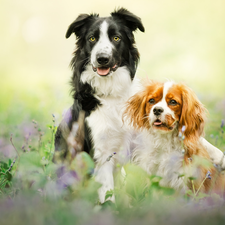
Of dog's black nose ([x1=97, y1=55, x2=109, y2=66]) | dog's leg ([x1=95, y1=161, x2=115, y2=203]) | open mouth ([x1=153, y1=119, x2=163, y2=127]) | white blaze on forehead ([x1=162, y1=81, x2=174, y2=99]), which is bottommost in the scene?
dog's leg ([x1=95, y1=161, x2=115, y2=203])

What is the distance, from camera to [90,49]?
285cm

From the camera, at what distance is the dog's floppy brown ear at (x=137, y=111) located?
2646mm

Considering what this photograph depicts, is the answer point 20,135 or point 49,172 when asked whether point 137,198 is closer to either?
point 49,172

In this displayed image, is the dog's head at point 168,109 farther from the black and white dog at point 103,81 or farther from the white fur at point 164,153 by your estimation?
the black and white dog at point 103,81

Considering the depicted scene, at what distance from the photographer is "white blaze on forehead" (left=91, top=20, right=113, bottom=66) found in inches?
105

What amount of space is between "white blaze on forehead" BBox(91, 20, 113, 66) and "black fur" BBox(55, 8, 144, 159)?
39mm

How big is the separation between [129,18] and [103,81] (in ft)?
2.25

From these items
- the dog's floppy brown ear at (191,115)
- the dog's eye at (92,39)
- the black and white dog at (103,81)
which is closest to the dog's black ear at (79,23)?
the black and white dog at (103,81)

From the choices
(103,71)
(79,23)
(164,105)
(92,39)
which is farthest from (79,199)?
(79,23)

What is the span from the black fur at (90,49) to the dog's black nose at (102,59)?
89 mm

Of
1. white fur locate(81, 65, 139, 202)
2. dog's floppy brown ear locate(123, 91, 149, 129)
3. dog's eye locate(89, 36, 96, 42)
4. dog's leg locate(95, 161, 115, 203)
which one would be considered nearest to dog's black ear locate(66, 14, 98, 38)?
dog's eye locate(89, 36, 96, 42)

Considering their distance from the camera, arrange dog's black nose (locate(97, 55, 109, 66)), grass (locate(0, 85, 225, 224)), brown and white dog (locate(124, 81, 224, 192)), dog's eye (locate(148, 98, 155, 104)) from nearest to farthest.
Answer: grass (locate(0, 85, 225, 224)) → brown and white dog (locate(124, 81, 224, 192)) → dog's eye (locate(148, 98, 155, 104)) → dog's black nose (locate(97, 55, 109, 66))

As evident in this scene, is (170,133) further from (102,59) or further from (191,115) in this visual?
(102,59)

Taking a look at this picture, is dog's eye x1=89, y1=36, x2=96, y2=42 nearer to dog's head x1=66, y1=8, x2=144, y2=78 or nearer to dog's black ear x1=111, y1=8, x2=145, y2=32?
dog's head x1=66, y1=8, x2=144, y2=78
